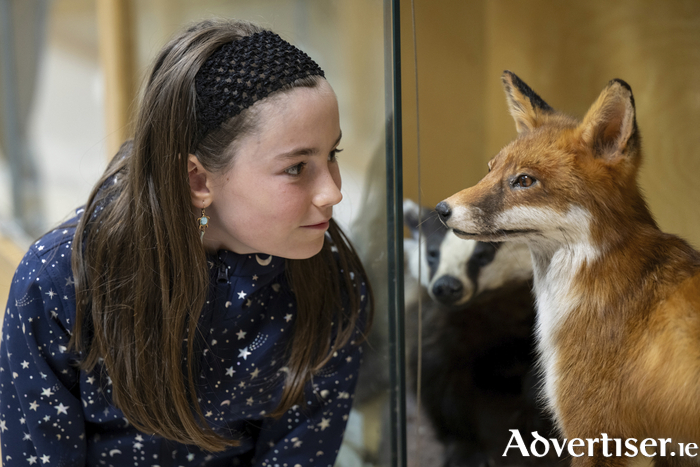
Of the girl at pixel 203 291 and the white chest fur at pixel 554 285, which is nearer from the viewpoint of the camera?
the white chest fur at pixel 554 285

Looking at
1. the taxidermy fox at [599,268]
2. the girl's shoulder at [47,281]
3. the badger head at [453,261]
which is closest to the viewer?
the taxidermy fox at [599,268]

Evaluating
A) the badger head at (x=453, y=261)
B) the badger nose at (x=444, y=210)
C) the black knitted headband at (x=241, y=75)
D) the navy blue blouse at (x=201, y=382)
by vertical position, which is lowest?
the navy blue blouse at (x=201, y=382)

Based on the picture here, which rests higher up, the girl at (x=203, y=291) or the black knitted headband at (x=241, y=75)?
the black knitted headband at (x=241, y=75)

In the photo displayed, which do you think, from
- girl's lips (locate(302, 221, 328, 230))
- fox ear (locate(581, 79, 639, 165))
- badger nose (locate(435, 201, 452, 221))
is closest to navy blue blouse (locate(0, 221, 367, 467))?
girl's lips (locate(302, 221, 328, 230))

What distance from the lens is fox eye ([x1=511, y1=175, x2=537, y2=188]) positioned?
0.52 m

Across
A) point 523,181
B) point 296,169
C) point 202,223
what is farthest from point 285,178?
point 523,181

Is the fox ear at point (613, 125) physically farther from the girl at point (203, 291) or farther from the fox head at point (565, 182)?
the girl at point (203, 291)

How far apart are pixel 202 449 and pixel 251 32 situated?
1.78ft

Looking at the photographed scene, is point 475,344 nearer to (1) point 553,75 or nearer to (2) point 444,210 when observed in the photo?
(2) point 444,210

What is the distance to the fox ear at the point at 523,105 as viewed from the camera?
0.55 meters

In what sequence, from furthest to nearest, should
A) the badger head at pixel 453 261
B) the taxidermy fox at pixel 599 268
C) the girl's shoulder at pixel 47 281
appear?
the girl's shoulder at pixel 47 281
the badger head at pixel 453 261
the taxidermy fox at pixel 599 268

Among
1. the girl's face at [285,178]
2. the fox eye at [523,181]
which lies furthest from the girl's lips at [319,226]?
→ the fox eye at [523,181]

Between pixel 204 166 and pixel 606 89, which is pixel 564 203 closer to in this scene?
pixel 606 89

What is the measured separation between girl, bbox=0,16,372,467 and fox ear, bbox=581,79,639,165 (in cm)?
26
